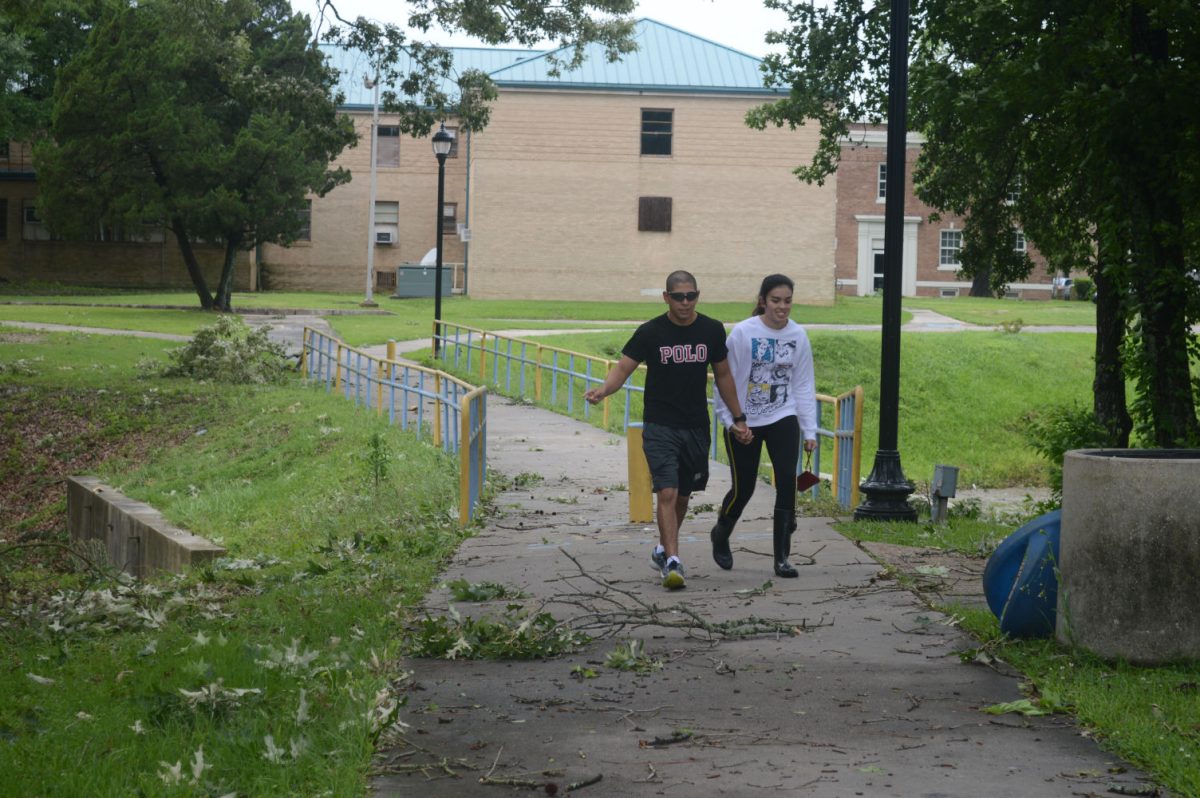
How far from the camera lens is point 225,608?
8.02 m

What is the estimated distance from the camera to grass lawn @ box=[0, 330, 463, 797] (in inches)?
189

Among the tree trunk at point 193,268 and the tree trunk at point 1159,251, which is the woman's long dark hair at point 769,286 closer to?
the tree trunk at point 1159,251

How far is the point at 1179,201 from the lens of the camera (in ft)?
30.3

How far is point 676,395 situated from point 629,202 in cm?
4170

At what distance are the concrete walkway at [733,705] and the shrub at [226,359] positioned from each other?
621 inches

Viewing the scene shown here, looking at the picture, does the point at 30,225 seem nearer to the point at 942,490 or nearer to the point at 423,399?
the point at 423,399

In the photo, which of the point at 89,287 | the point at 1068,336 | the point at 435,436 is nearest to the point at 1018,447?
the point at 1068,336

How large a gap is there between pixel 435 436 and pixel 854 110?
8.91m

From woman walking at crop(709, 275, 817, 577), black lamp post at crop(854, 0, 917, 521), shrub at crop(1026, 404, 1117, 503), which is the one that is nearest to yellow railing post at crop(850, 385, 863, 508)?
black lamp post at crop(854, 0, 917, 521)

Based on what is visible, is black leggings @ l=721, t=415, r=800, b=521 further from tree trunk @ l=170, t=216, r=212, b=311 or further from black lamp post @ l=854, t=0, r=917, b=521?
tree trunk @ l=170, t=216, r=212, b=311

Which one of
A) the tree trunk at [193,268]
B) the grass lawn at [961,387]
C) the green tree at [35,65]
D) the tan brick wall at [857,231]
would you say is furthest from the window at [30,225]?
the tan brick wall at [857,231]

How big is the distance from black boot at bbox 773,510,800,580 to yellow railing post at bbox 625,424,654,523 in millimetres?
2403

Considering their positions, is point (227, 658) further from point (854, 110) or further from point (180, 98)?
point (180, 98)

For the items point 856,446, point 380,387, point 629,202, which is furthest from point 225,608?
point 629,202
